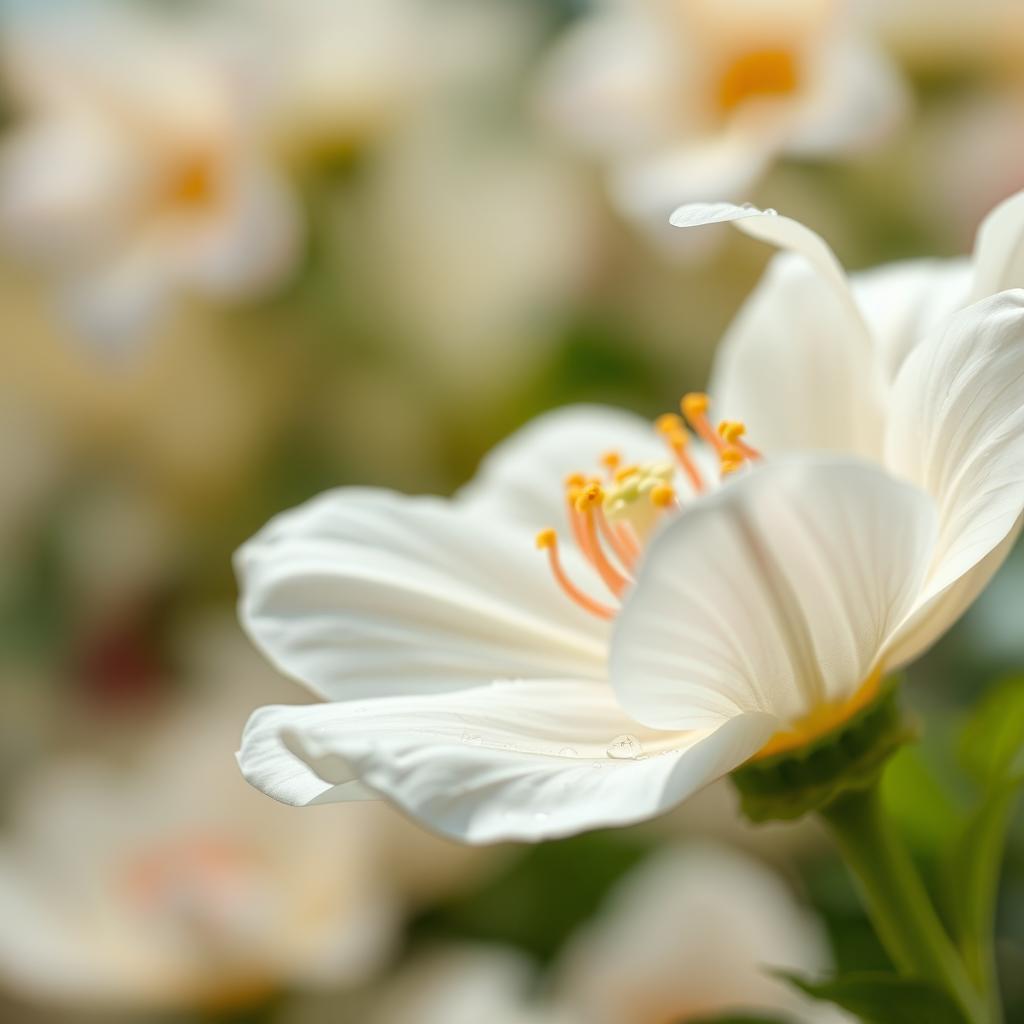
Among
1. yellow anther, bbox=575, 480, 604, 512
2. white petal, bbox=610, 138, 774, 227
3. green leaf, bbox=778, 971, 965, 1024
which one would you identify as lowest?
green leaf, bbox=778, 971, 965, 1024

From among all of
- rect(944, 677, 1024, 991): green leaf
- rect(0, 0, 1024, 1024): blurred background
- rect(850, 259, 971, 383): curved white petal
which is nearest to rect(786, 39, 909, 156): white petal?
rect(0, 0, 1024, 1024): blurred background

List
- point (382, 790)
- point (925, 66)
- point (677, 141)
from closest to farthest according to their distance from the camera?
point (382, 790) < point (677, 141) < point (925, 66)

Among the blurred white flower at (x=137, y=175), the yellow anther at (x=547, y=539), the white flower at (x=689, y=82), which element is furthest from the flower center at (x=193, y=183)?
the yellow anther at (x=547, y=539)

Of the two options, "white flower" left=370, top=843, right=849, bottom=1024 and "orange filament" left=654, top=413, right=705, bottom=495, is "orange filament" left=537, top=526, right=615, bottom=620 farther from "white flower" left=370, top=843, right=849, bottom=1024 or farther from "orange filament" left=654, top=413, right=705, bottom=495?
"white flower" left=370, top=843, right=849, bottom=1024

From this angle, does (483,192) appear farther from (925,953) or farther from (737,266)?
(925,953)

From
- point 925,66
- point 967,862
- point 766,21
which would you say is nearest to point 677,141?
point 766,21

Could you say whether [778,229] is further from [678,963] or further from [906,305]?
[678,963]

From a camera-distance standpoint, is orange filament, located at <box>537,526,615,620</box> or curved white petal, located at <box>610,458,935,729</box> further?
orange filament, located at <box>537,526,615,620</box>
